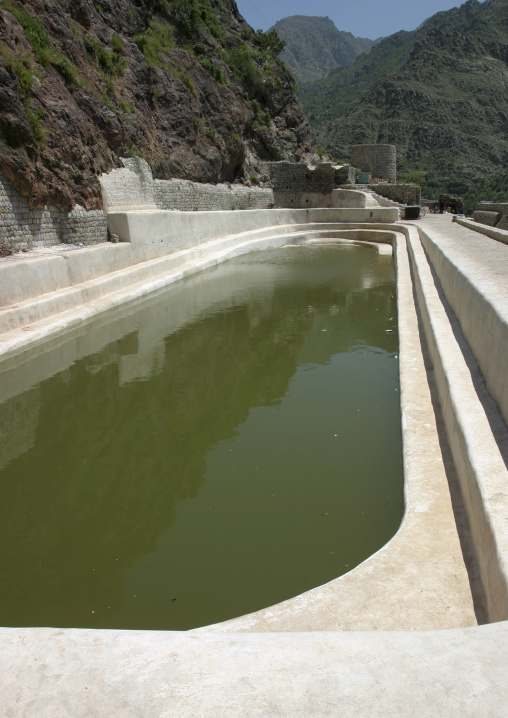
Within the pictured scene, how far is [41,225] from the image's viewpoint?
33.6 feet

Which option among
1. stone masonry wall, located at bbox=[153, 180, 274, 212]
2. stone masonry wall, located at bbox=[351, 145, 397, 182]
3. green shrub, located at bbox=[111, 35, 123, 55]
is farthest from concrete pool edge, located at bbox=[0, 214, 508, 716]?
stone masonry wall, located at bbox=[351, 145, 397, 182]

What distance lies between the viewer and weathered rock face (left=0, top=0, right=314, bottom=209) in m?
10.4

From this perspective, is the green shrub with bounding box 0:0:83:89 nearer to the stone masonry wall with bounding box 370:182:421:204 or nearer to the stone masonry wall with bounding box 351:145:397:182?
the stone masonry wall with bounding box 370:182:421:204

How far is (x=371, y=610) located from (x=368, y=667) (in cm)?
88

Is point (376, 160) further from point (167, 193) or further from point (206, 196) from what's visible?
point (167, 193)

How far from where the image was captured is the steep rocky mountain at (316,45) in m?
166

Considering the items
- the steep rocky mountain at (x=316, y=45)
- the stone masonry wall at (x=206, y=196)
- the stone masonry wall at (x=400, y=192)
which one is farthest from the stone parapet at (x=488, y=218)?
the steep rocky mountain at (x=316, y=45)

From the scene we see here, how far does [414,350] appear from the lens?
6070 millimetres

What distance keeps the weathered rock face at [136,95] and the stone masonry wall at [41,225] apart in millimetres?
214

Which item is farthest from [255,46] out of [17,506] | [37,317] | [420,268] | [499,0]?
[499,0]

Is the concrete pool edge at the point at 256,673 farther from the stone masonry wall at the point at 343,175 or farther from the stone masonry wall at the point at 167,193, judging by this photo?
the stone masonry wall at the point at 343,175

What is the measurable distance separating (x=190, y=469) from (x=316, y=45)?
207 meters

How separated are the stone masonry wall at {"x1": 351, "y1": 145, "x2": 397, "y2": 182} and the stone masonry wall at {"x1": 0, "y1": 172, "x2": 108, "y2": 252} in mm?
24991

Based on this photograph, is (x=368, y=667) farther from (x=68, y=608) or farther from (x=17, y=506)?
(x=17, y=506)
